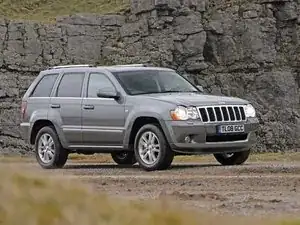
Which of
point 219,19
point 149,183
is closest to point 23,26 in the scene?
point 219,19

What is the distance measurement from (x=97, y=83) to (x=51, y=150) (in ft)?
5.16

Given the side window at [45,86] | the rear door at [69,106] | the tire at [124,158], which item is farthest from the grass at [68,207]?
the tire at [124,158]

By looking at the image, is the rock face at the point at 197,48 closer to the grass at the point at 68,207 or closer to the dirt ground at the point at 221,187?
the dirt ground at the point at 221,187

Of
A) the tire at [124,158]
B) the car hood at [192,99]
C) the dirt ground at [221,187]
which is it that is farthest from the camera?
the tire at [124,158]

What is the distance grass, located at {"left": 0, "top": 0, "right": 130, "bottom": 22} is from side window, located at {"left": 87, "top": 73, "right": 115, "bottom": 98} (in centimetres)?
1771

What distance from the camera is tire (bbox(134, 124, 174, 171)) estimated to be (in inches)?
578

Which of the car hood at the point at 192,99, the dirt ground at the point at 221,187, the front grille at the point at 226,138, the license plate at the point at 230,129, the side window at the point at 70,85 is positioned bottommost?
the dirt ground at the point at 221,187

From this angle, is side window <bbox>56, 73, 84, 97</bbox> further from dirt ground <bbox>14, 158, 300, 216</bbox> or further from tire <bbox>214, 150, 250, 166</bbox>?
tire <bbox>214, 150, 250, 166</bbox>

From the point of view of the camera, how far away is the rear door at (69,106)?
16438mm

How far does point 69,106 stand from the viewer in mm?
16547

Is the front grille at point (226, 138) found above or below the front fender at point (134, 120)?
below

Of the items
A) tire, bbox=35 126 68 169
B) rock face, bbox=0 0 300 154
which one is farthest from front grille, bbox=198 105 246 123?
rock face, bbox=0 0 300 154

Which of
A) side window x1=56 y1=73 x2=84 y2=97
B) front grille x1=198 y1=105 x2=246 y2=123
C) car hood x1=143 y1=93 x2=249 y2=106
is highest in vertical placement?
side window x1=56 y1=73 x2=84 y2=97

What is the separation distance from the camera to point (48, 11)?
3534cm
